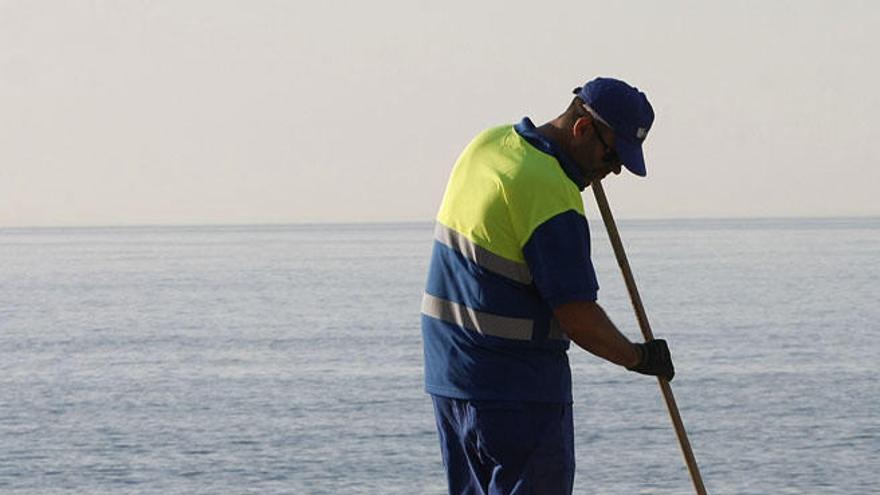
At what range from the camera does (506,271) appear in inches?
191

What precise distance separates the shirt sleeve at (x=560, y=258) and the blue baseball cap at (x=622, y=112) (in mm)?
270

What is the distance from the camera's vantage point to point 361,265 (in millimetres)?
84000

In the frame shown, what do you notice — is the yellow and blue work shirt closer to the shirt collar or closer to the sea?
the shirt collar

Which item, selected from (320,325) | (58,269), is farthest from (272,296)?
(58,269)

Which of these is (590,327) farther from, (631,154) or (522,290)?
(631,154)

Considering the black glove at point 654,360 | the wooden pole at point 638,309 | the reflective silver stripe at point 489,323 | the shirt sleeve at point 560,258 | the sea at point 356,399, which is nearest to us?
the shirt sleeve at point 560,258

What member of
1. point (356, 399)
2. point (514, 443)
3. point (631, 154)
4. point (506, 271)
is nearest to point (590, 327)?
point (506, 271)

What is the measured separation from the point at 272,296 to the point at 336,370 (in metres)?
28.7

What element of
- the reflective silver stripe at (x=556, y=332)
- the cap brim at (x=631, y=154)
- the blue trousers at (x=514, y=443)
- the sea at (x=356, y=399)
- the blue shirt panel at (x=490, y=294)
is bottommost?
the sea at (x=356, y=399)

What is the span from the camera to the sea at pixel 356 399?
1767 centimetres

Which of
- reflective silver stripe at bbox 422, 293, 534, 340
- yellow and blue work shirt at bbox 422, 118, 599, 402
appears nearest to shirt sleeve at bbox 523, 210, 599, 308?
yellow and blue work shirt at bbox 422, 118, 599, 402

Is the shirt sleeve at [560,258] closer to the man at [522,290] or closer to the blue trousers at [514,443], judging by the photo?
the man at [522,290]

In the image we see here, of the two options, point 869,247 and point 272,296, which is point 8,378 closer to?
point 272,296

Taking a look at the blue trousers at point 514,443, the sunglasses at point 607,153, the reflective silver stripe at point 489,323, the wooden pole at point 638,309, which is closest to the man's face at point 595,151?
the sunglasses at point 607,153
